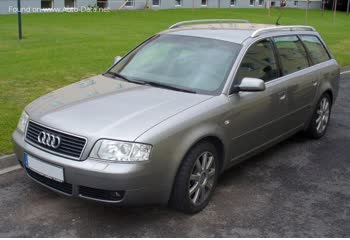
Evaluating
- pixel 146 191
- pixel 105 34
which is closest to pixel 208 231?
pixel 146 191

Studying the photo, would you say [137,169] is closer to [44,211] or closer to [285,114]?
[44,211]

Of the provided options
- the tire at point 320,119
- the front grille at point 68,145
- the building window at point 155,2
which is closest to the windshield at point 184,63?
the front grille at point 68,145

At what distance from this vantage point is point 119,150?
3672mm

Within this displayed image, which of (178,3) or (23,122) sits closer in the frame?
(23,122)

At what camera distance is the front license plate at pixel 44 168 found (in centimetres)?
379

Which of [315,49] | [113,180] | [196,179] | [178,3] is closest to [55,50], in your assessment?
[315,49]

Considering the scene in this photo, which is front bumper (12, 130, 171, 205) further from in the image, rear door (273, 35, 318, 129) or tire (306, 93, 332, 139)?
tire (306, 93, 332, 139)

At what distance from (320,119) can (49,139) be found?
3977mm

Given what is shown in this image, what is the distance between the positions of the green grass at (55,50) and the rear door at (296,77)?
3.21m

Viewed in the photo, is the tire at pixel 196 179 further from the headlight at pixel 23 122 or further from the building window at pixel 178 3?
the building window at pixel 178 3

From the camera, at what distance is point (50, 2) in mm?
26828

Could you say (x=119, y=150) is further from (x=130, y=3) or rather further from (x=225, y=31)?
(x=130, y=3)

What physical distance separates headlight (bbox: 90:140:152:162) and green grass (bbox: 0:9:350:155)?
210 centimetres

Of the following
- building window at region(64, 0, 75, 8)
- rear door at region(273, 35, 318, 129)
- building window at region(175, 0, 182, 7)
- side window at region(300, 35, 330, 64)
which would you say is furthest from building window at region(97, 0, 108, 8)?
rear door at region(273, 35, 318, 129)
